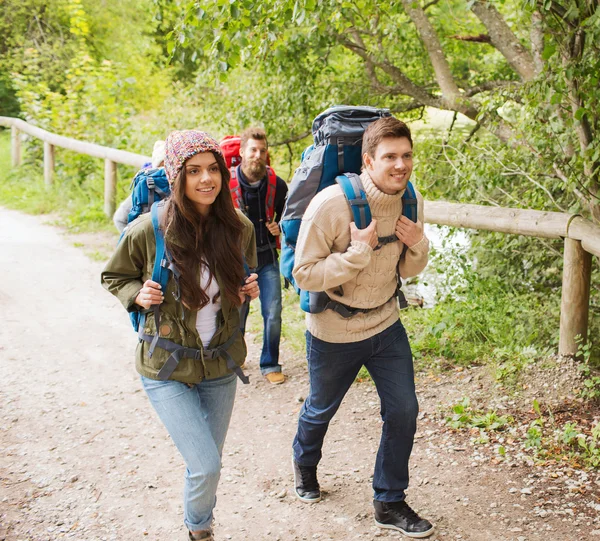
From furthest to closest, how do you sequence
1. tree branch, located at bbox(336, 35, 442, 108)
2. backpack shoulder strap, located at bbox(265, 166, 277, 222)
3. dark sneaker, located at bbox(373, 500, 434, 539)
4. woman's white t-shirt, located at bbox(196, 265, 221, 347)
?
tree branch, located at bbox(336, 35, 442, 108) < backpack shoulder strap, located at bbox(265, 166, 277, 222) < dark sneaker, located at bbox(373, 500, 434, 539) < woman's white t-shirt, located at bbox(196, 265, 221, 347)

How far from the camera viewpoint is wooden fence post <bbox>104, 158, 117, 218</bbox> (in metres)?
10.2

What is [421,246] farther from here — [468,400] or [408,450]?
[468,400]

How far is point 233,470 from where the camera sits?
14.3ft

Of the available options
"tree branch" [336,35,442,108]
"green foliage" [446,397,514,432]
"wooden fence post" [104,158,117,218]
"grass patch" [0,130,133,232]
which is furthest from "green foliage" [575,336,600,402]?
"wooden fence post" [104,158,117,218]

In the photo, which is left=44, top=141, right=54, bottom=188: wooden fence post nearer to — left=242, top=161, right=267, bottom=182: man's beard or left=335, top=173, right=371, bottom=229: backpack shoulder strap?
left=242, top=161, right=267, bottom=182: man's beard

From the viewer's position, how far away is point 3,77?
66.7ft

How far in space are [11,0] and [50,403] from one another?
721 inches

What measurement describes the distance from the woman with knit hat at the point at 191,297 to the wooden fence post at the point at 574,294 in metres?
2.47

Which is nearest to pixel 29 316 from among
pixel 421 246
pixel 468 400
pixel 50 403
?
pixel 50 403

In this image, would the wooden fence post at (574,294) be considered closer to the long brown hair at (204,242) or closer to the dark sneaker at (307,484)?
the dark sneaker at (307,484)

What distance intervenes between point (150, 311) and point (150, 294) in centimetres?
16

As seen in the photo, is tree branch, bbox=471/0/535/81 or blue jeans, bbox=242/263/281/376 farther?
tree branch, bbox=471/0/535/81

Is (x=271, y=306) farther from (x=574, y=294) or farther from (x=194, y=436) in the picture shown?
(x=194, y=436)

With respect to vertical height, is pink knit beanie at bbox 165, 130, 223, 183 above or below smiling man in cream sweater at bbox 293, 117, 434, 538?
above
